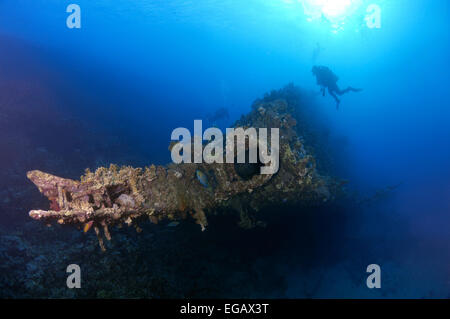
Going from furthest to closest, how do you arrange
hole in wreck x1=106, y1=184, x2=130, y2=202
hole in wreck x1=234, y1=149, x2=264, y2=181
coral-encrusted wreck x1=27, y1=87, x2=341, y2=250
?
hole in wreck x1=234, y1=149, x2=264, y2=181 < hole in wreck x1=106, y1=184, x2=130, y2=202 < coral-encrusted wreck x1=27, y1=87, x2=341, y2=250

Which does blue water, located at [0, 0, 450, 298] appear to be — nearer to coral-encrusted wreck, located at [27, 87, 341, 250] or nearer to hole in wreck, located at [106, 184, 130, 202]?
coral-encrusted wreck, located at [27, 87, 341, 250]

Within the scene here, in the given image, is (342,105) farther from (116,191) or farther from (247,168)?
(116,191)

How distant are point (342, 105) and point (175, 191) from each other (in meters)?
70.9

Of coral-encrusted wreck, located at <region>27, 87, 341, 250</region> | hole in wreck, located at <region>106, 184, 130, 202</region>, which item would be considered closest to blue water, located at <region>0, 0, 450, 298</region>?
coral-encrusted wreck, located at <region>27, 87, 341, 250</region>

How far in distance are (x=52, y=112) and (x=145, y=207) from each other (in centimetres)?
2216

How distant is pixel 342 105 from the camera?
63469mm

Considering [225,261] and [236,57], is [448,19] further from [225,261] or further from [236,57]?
[236,57]

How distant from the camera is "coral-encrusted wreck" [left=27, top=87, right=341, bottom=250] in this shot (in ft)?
12.0

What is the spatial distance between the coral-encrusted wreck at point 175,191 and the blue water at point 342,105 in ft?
20.3

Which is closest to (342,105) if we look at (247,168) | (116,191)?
(247,168)

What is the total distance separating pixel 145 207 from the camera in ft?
13.7

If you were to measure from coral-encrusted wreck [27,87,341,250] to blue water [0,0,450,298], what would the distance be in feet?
20.3

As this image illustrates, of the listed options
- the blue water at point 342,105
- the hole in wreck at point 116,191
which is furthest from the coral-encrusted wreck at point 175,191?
the blue water at point 342,105
